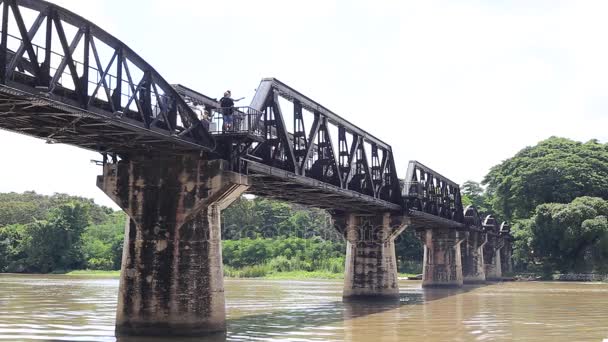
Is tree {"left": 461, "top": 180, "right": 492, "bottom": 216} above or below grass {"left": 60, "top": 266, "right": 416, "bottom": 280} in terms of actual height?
above

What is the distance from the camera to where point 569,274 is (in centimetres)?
9844

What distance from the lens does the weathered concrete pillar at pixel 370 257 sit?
5650cm

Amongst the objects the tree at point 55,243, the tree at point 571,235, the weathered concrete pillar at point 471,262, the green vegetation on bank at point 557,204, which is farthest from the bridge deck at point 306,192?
the tree at point 55,243

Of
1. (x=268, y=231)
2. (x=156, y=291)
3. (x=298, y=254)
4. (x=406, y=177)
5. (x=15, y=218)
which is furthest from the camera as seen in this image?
(x=15, y=218)

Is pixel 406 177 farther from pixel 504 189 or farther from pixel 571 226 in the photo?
pixel 504 189

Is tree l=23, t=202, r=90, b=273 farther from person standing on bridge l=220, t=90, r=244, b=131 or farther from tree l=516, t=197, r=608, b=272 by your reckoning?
person standing on bridge l=220, t=90, r=244, b=131

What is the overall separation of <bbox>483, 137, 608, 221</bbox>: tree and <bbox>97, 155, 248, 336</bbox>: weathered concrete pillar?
3672 inches

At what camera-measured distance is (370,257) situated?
5750 cm

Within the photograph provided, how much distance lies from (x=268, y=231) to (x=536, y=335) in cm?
12566

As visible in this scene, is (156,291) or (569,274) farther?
(569,274)

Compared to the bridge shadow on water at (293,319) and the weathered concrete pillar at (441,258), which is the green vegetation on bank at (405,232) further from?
the bridge shadow on water at (293,319)

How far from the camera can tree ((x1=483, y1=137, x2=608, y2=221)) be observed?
112438mm

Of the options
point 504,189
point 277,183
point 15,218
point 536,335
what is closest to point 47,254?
point 15,218

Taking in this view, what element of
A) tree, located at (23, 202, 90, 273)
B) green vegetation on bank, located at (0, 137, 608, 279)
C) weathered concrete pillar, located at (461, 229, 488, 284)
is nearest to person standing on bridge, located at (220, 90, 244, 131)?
green vegetation on bank, located at (0, 137, 608, 279)
